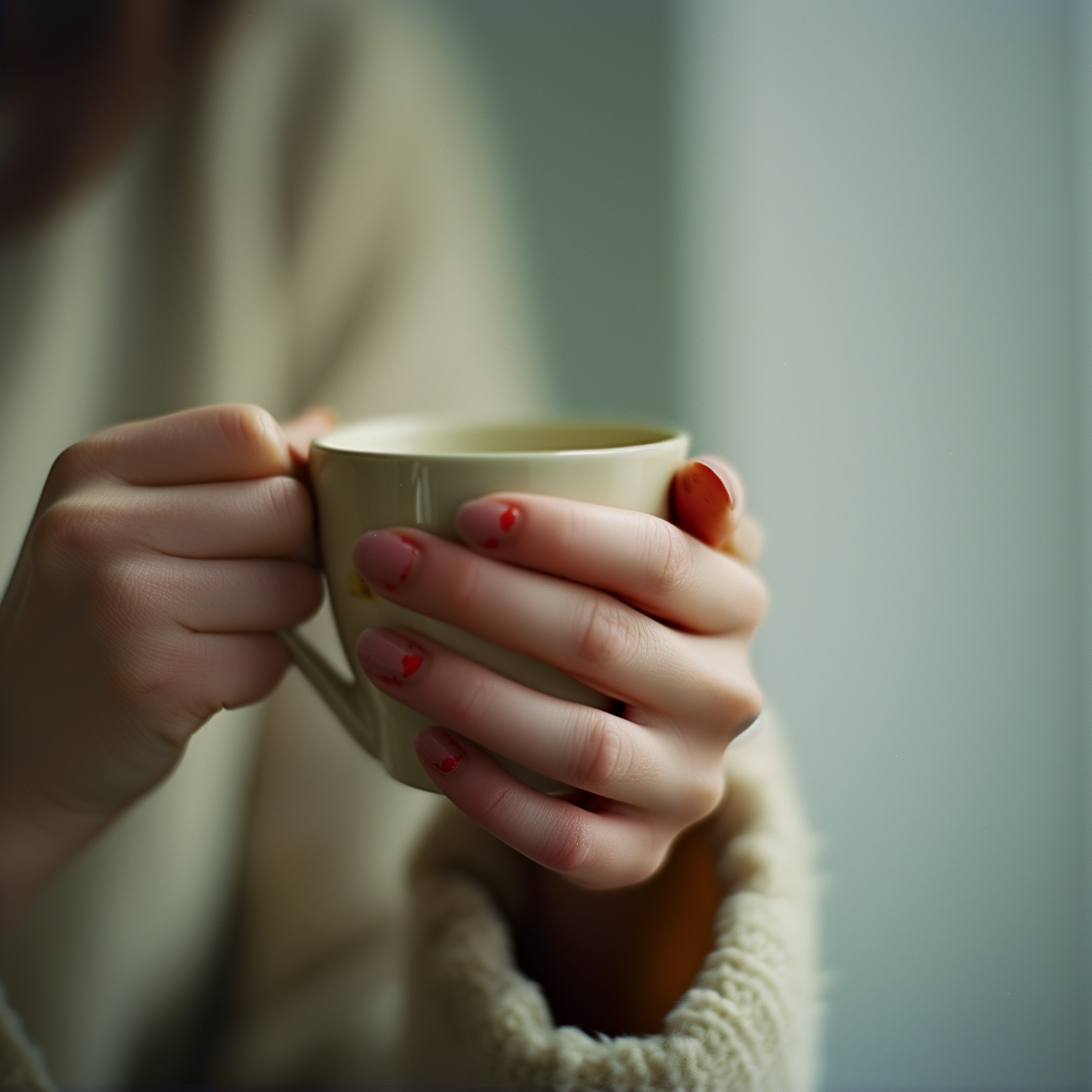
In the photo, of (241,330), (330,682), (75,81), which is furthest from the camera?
(241,330)

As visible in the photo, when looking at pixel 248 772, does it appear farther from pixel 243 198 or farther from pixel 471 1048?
pixel 243 198

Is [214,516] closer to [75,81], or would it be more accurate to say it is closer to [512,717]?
[512,717]

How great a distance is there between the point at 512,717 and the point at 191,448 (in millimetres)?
207

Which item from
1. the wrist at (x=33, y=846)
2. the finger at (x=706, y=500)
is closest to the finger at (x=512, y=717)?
the finger at (x=706, y=500)

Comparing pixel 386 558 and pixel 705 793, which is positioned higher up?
pixel 386 558

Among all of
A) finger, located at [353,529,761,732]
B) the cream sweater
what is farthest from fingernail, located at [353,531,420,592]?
the cream sweater

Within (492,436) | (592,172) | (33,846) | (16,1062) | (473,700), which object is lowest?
(16,1062)

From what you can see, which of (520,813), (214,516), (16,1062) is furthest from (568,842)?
(16,1062)

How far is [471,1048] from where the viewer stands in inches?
19.4

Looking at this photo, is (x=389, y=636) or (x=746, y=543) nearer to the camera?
(x=389, y=636)

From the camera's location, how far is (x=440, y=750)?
16.1 inches

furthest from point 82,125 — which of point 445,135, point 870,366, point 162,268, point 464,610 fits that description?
point 870,366

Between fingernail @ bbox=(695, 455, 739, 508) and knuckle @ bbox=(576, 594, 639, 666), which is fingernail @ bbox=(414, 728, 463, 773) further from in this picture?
fingernail @ bbox=(695, 455, 739, 508)

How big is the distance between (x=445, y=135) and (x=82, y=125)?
0.34 meters
